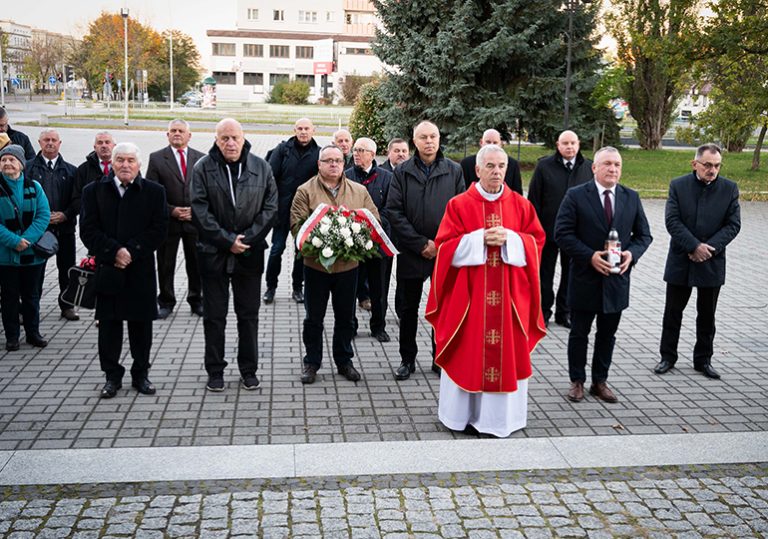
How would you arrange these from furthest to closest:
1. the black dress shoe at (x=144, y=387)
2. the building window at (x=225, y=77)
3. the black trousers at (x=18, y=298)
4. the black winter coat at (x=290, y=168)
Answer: the building window at (x=225, y=77) < the black winter coat at (x=290, y=168) < the black trousers at (x=18, y=298) < the black dress shoe at (x=144, y=387)

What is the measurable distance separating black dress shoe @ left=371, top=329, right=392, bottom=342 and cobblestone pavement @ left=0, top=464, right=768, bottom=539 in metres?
3.60

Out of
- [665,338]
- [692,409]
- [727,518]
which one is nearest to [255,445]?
[727,518]

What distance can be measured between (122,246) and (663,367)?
5.26 metres

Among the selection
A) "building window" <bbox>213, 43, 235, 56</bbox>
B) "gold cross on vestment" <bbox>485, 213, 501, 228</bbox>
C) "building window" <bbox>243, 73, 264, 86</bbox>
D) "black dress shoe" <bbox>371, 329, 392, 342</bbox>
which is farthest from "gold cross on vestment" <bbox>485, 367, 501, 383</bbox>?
"building window" <bbox>213, 43, 235, 56</bbox>

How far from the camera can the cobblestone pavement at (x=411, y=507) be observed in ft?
16.5

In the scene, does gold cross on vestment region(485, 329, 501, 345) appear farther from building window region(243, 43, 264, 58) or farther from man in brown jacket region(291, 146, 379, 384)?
building window region(243, 43, 264, 58)


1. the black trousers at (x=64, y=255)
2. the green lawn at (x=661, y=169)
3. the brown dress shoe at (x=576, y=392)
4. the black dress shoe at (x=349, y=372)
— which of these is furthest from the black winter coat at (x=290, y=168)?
the green lawn at (x=661, y=169)

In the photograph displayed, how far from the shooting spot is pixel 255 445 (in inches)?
245

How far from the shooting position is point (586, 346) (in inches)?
295

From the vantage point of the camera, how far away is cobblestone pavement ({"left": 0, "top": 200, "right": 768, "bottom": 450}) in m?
6.57

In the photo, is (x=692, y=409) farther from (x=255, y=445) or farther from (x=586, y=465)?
(x=255, y=445)

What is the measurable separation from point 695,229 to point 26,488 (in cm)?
630

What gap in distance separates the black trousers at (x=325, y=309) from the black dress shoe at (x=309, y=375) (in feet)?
0.14

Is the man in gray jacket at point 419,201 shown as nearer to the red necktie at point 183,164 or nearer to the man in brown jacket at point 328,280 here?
the man in brown jacket at point 328,280
